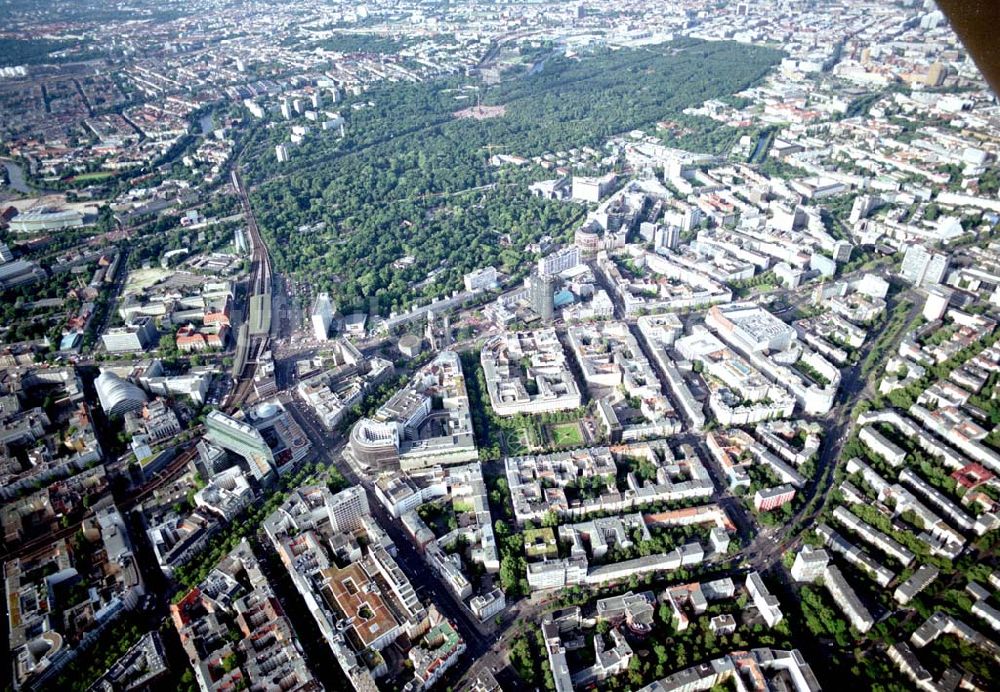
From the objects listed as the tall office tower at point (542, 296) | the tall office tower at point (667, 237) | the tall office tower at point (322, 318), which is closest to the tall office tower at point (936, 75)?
the tall office tower at point (667, 237)

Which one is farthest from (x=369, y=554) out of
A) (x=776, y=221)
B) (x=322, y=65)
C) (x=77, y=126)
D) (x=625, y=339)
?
(x=322, y=65)

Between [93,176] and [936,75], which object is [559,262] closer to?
[93,176]

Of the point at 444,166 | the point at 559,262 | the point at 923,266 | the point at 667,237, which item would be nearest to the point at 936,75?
the point at 923,266

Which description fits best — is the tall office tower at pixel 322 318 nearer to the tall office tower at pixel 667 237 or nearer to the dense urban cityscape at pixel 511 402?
the dense urban cityscape at pixel 511 402

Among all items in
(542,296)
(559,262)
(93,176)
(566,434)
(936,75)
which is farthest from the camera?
(936,75)

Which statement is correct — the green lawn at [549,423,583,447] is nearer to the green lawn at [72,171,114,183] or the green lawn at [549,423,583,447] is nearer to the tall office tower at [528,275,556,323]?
the tall office tower at [528,275,556,323]

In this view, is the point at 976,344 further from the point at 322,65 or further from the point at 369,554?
the point at 322,65

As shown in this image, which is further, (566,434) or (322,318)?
(322,318)
